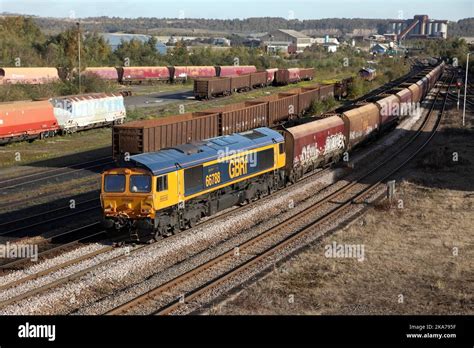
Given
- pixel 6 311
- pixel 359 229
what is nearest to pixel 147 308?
pixel 6 311

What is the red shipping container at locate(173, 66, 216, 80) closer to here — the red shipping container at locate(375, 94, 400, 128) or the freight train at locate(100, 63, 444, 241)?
the red shipping container at locate(375, 94, 400, 128)

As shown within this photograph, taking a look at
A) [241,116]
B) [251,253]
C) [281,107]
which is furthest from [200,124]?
[251,253]

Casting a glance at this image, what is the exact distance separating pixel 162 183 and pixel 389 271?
7.88 m

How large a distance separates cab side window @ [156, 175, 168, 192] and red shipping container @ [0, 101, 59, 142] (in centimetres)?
2545

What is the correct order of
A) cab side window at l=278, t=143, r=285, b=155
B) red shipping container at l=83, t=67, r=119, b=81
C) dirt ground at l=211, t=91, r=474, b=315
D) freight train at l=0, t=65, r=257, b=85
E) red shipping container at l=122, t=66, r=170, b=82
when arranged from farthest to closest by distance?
red shipping container at l=122, t=66, r=170, b=82 → red shipping container at l=83, t=67, r=119, b=81 → freight train at l=0, t=65, r=257, b=85 → cab side window at l=278, t=143, r=285, b=155 → dirt ground at l=211, t=91, r=474, b=315

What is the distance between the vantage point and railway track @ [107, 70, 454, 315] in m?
16.4

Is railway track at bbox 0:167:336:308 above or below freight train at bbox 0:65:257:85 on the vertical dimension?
below

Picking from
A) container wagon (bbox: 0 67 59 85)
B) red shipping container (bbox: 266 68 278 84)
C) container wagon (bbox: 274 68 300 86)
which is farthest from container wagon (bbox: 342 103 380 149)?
container wagon (bbox: 274 68 300 86)

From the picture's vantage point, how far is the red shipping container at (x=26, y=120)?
4288cm

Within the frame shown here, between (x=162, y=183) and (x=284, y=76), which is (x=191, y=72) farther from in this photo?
(x=162, y=183)

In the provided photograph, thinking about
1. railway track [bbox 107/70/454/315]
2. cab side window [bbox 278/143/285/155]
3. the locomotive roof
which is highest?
the locomotive roof

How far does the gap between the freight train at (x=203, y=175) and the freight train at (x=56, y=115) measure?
21.4 metres

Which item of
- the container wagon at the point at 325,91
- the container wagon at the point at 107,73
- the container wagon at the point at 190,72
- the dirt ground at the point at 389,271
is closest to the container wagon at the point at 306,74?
the container wagon at the point at 190,72

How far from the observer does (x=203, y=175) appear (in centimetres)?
2320
